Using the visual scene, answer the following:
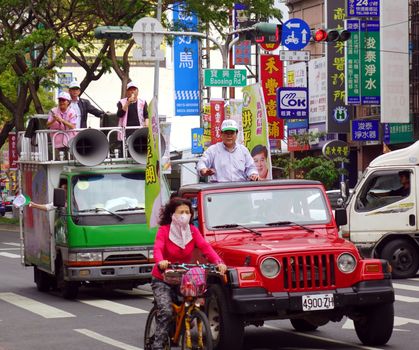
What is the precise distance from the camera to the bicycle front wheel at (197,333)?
424 inches

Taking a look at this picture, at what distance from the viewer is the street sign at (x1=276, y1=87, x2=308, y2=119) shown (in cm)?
5009

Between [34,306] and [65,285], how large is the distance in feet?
3.74

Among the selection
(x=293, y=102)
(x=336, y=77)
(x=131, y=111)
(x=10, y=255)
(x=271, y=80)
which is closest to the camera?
(x=131, y=111)

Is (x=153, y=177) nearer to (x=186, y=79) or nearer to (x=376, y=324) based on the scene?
(x=376, y=324)

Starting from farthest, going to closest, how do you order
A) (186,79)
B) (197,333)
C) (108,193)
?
(186,79) → (108,193) → (197,333)

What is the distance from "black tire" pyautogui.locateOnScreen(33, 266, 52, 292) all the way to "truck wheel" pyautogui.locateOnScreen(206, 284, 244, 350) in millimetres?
10336

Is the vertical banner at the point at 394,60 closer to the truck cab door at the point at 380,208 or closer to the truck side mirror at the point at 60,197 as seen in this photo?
the truck cab door at the point at 380,208

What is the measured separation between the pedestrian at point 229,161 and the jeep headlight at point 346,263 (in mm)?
2642

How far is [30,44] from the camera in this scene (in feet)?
140

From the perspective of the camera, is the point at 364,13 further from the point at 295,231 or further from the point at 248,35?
the point at 295,231

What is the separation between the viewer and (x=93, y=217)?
20141mm

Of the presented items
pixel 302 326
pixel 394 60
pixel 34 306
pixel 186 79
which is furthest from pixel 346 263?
pixel 186 79

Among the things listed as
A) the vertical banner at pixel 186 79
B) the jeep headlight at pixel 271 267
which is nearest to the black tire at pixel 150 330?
the jeep headlight at pixel 271 267

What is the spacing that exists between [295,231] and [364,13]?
31.8 meters
